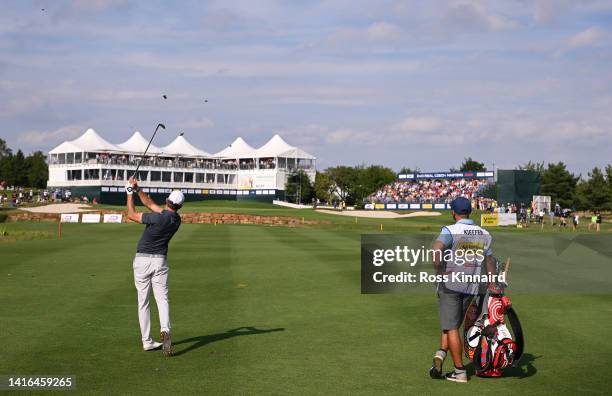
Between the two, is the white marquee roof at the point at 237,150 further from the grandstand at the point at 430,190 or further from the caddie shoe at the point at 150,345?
the caddie shoe at the point at 150,345

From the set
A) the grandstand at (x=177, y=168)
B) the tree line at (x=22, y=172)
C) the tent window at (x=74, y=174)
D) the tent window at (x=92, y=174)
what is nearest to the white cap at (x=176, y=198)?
the grandstand at (x=177, y=168)

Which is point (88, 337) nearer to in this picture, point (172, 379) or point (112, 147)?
point (172, 379)

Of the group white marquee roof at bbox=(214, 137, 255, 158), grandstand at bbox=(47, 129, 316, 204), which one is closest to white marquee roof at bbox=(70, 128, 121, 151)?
grandstand at bbox=(47, 129, 316, 204)

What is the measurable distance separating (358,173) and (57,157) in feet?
193

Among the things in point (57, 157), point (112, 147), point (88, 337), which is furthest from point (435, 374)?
point (57, 157)

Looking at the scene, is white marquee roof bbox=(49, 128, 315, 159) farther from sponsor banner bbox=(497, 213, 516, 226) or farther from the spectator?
sponsor banner bbox=(497, 213, 516, 226)

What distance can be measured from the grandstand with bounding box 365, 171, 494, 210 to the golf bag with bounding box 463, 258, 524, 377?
8819 centimetres

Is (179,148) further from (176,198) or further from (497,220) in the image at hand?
(176,198)

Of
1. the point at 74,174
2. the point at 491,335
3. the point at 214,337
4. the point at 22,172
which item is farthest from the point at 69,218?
the point at 22,172

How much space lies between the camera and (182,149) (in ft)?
451

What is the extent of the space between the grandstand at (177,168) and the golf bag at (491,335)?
118 meters

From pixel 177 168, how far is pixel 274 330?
126 metres

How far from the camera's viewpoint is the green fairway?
9352 millimetres

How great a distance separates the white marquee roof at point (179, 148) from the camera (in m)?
129
